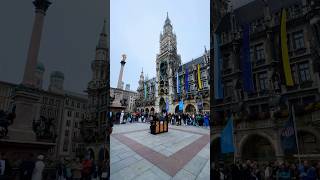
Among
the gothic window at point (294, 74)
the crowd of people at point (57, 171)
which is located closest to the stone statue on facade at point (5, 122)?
the crowd of people at point (57, 171)

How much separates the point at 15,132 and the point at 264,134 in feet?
25.0

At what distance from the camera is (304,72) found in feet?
22.2

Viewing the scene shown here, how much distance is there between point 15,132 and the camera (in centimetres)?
845

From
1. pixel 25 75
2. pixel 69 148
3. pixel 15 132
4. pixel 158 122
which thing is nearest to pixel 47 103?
pixel 25 75

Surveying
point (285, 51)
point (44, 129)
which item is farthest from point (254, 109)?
point (44, 129)

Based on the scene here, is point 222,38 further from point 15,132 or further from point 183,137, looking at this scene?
point 15,132

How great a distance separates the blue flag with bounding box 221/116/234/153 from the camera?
5496 mm

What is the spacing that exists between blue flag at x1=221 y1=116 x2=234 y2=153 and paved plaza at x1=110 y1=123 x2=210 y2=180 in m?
1.72

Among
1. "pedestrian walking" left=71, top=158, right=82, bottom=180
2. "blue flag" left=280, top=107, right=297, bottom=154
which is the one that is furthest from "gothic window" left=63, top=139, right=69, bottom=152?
"blue flag" left=280, top=107, right=297, bottom=154

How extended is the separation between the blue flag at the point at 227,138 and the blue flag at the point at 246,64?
1304mm

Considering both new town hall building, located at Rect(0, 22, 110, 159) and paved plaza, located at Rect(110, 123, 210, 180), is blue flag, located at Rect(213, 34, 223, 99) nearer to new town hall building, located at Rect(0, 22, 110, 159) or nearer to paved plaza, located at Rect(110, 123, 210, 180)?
paved plaza, located at Rect(110, 123, 210, 180)

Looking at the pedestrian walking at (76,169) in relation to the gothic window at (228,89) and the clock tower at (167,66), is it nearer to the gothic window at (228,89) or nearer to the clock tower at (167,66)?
the clock tower at (167,66)

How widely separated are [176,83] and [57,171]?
465cm

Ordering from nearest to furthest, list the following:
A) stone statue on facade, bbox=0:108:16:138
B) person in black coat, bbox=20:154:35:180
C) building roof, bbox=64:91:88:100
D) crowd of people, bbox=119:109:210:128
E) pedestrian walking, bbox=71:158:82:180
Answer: crowd of people, bbox=119:109:210:128, pedestrian walking, bbox=71:158:82:180, person in black coat, bbox=20:154:35:180, building roof, bbox=64:91:88:100, stone statue on facade, bbox=0:108:16:138
